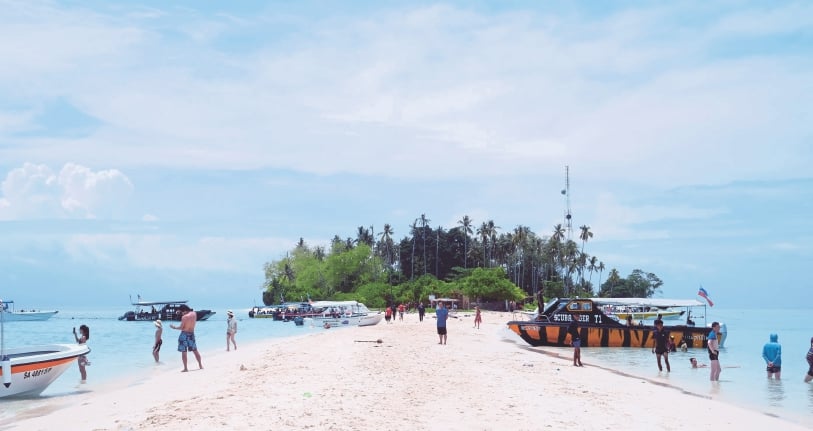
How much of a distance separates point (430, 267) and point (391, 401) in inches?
3991

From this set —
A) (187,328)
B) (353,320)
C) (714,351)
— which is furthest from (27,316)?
(714,351)

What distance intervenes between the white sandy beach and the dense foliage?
75401 millimetres

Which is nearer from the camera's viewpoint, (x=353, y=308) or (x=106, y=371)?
(x=106, y=371)

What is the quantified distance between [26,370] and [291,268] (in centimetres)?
10613

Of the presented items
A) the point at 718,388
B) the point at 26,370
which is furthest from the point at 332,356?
the point at 718,388

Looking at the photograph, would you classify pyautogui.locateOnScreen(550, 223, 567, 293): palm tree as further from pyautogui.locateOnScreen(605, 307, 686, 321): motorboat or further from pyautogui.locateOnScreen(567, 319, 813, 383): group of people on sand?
pyautogui.locateOnScreen(567, 319, 813, 383): group of people on sand

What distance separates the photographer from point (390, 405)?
1187 centimetres

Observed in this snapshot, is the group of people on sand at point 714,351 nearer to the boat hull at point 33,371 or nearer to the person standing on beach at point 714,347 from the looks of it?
the person standing on beach at point 714,347

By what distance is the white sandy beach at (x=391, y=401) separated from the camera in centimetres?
1068

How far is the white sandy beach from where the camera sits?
35.0 feet

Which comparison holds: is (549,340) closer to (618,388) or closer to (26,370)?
(618,388)

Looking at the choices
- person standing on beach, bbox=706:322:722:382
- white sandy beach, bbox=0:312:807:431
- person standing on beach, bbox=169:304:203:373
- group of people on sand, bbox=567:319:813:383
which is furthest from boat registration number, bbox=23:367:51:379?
person standing on beach, bbox=706:322:722:382

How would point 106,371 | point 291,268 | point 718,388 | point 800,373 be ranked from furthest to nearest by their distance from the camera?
point 291,268 → point 800,373 → point 106,371 → point 718,388

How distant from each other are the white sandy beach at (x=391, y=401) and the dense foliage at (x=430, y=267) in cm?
7540
